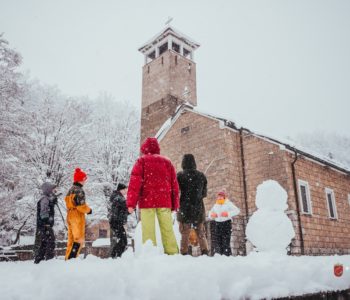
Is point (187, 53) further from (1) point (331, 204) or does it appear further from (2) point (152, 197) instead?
(2) point (152, 197)

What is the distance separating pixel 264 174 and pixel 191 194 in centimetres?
864

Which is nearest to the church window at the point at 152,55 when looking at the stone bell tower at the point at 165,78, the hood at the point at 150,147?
the stone bell tower at the point at 165,78

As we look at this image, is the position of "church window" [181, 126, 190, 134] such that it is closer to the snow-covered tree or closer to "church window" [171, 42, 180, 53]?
the snow-covered tree

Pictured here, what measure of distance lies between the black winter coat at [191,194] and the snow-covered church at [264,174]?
307 inches

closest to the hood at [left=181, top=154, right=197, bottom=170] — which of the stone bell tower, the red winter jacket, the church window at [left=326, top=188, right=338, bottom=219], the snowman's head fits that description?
the red winter jacket

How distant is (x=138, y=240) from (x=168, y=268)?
5739 millimetres

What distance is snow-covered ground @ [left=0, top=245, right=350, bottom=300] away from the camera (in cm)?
231

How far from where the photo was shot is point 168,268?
9.27 ft

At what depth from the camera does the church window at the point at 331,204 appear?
1523 cm

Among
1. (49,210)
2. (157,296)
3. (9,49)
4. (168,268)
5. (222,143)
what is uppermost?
(9,49)

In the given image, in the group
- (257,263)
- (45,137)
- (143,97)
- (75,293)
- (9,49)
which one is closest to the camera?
(75,293)

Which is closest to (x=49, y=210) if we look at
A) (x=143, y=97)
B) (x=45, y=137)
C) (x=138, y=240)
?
(x=138, y=240)

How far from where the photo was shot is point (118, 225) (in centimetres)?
639

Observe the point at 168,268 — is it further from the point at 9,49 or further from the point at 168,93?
the point at 168,93
